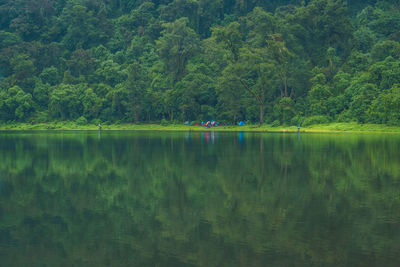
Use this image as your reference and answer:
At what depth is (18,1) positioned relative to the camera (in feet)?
390

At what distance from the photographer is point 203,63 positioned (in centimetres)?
9081

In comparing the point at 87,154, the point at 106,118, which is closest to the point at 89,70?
the point at 106,118

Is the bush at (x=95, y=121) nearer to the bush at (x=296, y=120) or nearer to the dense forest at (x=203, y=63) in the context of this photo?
the dense forest at (x=203, y=63)

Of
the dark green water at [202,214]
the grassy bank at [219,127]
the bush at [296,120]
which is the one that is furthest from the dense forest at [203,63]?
the dark green water at [202,214]

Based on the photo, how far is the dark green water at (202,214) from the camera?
31.0 feet

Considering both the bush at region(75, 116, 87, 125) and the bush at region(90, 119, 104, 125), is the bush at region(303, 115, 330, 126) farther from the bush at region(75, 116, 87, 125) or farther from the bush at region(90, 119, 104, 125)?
the bush at region(75, 116, 87, 125)

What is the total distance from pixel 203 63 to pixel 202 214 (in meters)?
79.6

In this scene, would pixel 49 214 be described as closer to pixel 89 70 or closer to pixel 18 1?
pixel 89 70

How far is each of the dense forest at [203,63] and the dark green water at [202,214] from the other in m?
45.0

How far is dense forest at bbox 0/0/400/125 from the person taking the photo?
73.9 meters

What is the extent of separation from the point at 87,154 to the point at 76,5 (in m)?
97.9

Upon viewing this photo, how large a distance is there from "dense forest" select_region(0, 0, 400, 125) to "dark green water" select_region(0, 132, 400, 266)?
44997mm

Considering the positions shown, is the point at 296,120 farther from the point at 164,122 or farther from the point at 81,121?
the point at 81,121

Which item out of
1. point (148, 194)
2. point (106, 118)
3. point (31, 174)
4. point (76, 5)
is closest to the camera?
point (148, 194)
